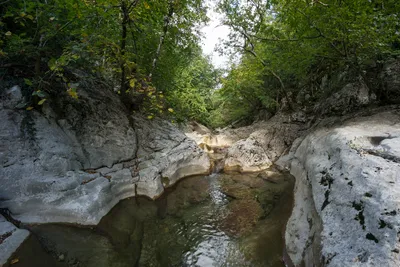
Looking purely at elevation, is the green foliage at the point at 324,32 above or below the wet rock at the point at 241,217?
above

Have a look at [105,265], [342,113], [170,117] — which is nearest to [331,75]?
[342,113]

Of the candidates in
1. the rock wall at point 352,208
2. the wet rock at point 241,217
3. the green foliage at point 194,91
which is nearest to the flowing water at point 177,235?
the wet rock at point 241,217

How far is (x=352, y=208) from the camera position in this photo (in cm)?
284

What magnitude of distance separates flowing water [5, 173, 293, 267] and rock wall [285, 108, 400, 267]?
0.80 meters

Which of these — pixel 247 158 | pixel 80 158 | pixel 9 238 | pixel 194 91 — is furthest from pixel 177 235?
pixel 194 91

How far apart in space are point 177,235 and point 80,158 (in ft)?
11.8

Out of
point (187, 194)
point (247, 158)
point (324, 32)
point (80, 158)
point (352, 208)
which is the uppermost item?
point (324, 32)

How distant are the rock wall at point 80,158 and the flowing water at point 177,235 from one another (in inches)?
16.3

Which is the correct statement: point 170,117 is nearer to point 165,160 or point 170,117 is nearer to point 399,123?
point 165,160

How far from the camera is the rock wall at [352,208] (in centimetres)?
231

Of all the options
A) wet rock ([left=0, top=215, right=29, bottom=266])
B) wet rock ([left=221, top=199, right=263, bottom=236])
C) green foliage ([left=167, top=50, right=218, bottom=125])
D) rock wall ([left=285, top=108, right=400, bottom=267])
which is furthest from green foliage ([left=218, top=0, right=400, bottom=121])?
wet rock ([left=0, top=215, right=29, bottom=266])

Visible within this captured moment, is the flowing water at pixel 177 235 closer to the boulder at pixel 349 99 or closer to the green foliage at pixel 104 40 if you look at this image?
the green foliage at pixel 104 40

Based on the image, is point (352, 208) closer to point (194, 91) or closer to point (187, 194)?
point (187, 194)

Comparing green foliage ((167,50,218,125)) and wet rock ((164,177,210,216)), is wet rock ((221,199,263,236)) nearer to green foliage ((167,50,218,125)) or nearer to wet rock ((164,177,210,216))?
wet rock ((164,177,210,216))
